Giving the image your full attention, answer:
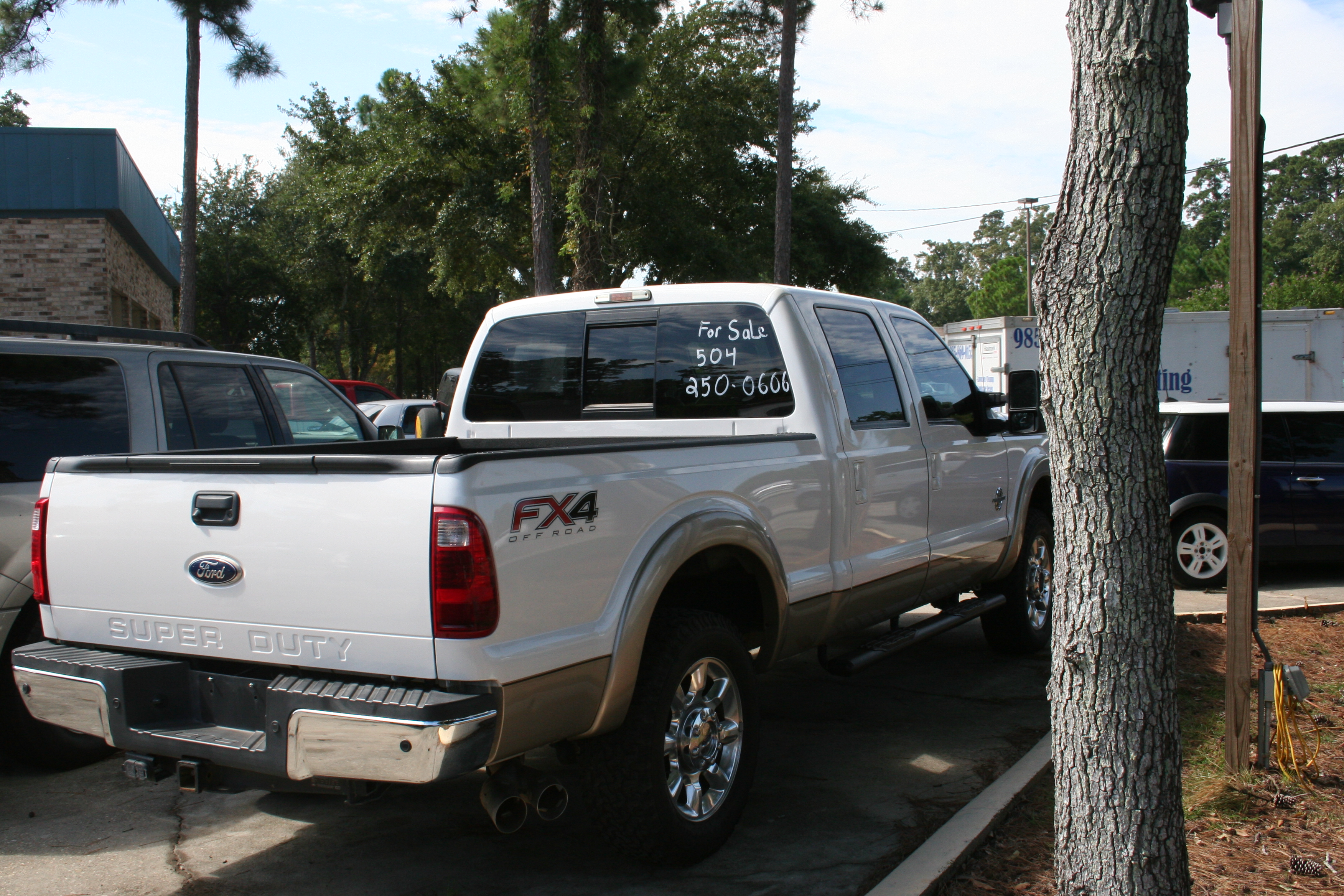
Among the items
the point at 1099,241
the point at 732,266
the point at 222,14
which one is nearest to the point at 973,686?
the point at 1099,241

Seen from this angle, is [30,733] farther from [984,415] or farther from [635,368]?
[984,415]

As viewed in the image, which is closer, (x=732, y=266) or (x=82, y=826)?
(x=82, y=826)

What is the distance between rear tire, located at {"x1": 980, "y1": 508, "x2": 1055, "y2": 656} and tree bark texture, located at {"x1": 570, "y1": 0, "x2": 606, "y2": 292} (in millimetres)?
11506

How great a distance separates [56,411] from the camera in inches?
190

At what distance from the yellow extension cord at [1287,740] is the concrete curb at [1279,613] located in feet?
10.5

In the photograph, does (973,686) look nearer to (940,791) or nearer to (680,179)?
(940,791)

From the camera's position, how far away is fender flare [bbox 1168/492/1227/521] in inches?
345

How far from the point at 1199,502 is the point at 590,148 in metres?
12.1

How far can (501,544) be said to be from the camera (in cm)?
288

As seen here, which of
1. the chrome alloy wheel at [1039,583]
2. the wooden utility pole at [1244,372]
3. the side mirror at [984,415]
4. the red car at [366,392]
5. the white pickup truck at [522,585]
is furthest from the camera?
the red car at [366,392]

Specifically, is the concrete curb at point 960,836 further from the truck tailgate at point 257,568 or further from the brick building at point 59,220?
the brick building at point 59,220

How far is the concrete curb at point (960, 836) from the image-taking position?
11.2 ft

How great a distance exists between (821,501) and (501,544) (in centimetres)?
188

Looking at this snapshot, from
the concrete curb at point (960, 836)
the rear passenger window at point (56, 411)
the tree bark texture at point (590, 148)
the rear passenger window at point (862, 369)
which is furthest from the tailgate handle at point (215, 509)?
the tree bark texture at point (590, 148)
